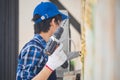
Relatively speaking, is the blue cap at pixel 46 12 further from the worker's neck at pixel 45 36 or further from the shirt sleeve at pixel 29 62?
the shirt sleeve at pixel 29 62

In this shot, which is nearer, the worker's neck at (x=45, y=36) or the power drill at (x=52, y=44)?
the power drill at (x=52, y=44)

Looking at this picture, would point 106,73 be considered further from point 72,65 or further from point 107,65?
point 72,65

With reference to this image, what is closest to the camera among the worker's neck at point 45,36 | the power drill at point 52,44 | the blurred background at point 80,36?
the blurred background at point 80,36

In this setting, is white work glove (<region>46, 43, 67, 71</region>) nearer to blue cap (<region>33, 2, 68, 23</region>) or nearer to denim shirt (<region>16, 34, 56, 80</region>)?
denim shirt (<region>16, 34, 56, 80</region>)

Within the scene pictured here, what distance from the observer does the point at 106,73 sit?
281 millimetres

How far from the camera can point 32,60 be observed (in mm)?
1107

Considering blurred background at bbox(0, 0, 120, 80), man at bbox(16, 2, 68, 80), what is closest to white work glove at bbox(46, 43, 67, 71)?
man at bbox(16, 2, 68, 80)

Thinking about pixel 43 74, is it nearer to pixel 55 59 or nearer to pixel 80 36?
pixel 55 59

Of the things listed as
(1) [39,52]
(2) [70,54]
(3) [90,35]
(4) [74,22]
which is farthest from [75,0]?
(3) [90,35]

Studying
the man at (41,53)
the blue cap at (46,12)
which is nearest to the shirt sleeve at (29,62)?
the man at (41,53)

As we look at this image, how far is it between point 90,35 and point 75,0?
4.04 feet

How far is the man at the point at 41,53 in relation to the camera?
1.09 meters

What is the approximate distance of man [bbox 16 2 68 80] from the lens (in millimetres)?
1087
